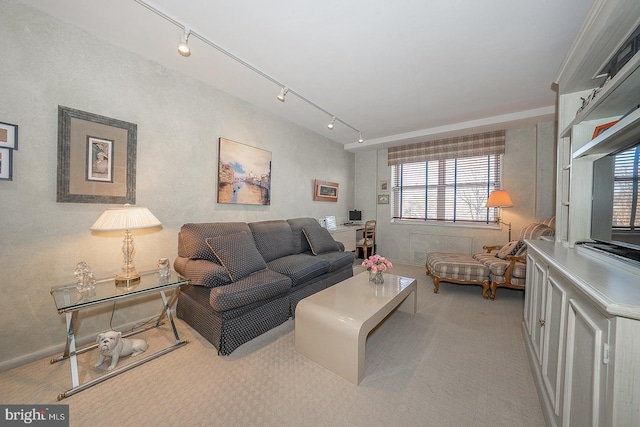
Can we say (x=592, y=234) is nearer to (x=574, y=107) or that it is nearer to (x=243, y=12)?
(x=574, y=107)

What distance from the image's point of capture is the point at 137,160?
2289 mm

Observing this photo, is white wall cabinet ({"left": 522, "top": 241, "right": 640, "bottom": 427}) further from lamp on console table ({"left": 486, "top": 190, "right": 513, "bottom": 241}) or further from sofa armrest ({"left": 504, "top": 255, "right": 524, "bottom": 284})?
lamp on console table ({"left": 486, "top": 190, "right": 513, "bottom": 241})

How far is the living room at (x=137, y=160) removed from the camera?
172 cm

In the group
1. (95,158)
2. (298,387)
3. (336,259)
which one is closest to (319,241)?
(336,259)

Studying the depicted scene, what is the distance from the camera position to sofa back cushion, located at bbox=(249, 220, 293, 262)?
3031 millimetres

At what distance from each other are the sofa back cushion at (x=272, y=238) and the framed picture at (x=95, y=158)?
1.35 meters

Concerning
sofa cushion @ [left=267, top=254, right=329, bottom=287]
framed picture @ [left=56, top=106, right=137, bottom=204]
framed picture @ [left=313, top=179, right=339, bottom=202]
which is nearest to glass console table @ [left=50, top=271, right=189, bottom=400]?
framed picture @ [left=56, top=106, right=137, bottom=204]

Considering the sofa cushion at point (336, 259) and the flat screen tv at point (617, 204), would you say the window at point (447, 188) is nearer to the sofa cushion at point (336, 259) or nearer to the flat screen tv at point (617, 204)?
the sofa cushion at point (336, 259)

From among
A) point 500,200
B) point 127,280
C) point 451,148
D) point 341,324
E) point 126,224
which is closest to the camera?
point 341,324

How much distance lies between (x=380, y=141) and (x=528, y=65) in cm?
261

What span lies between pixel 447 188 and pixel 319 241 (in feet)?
9.75

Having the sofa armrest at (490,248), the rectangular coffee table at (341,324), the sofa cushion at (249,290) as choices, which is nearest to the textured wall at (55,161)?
the sofa cushion at (249,290)

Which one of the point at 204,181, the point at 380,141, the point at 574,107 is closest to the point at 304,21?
the point at 204,181

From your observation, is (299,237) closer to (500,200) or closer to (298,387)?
(298,387)
